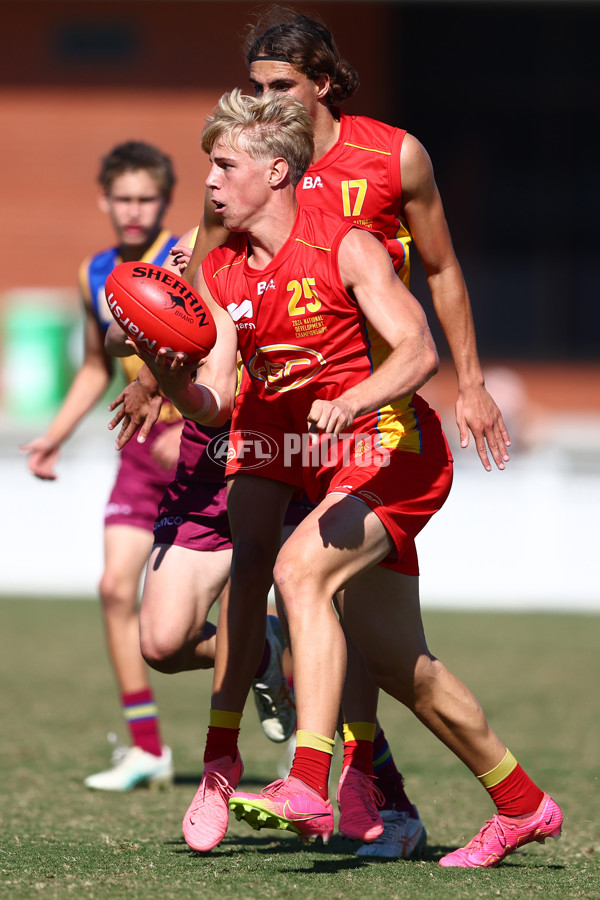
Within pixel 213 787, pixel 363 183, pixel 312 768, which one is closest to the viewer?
pixel 312 768

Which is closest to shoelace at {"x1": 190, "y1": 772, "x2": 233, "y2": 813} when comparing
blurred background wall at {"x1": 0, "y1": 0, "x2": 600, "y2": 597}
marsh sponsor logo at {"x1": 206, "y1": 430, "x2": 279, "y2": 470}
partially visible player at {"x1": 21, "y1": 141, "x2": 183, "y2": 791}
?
marsh sponsor logo at {"x1": 206, "y1": 430, "x2": 279, "y2": 470}

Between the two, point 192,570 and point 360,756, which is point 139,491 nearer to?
point 192,570

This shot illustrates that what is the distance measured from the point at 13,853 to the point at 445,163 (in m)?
13.7

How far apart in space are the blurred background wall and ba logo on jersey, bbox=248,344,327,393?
1120 cm

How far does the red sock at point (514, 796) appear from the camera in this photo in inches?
154

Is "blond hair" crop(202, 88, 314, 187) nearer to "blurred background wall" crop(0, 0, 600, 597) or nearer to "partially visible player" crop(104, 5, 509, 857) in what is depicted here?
"partially visible player" crop(104, 5, 509, 857)

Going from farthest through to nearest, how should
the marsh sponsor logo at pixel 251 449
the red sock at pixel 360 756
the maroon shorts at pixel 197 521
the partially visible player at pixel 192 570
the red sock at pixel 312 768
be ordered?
1. the maroon shorts at pixel 197 521
2. the partially visible player at pixel 192 570
3. the red sock at pixel 360 756
4. the marsh sponsor logo at pixel 251 449
5. the red sock at pixel 312 768

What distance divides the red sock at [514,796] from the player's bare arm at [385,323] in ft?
4.12

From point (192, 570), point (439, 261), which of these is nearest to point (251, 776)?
point (192, 570)

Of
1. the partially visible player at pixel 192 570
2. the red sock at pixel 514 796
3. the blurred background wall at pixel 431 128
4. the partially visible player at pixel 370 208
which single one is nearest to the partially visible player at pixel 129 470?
the partially visible player at pixel 192 570

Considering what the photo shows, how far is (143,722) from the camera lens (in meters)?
5.57

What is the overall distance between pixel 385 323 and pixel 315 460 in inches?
19.5

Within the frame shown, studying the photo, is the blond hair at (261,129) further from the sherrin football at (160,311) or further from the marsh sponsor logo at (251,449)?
the marsh sponsor logo at (251,449)

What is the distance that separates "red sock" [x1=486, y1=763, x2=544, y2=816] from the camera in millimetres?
3916
